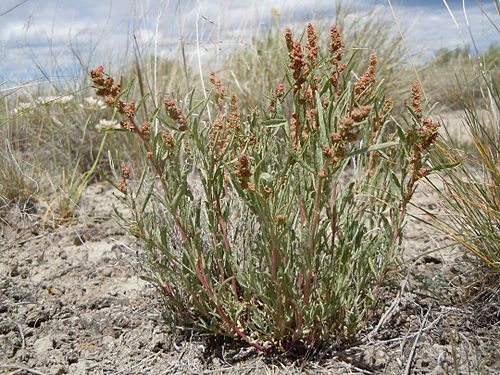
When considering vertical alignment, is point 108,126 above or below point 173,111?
below

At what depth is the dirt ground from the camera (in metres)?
1.41

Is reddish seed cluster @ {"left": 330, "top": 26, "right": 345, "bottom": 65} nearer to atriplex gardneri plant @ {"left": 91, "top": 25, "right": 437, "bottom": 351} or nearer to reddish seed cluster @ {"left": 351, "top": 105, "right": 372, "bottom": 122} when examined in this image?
atriplex gardneri plant @ {"left": 91, "top": 25, "right": 437, "bottom": 351}

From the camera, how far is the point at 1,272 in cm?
211

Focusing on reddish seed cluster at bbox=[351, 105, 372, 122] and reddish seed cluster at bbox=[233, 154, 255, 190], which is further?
reddish seed cluster at bbox=[233, 154, 255, 190]

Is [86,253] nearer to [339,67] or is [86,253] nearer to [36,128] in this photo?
[339,67]

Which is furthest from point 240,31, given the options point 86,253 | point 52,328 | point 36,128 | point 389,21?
point 52,328

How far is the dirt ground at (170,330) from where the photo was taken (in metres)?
1.41

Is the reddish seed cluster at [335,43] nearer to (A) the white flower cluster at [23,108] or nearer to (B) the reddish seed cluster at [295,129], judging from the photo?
(B) the reddish seed cluster at [295,129]

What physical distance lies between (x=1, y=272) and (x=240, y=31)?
11.5 ft

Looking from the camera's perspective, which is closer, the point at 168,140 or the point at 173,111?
the point at 173,111

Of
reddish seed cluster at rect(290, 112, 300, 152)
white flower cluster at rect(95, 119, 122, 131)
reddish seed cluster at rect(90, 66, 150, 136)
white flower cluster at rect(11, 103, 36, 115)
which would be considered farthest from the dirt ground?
white flower cluster at rect(11, 103, 36, 115)

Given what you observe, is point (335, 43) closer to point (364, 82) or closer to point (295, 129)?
point (364, 82)

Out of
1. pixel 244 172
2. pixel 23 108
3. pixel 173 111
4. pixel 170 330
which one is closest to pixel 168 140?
pixel 173 111

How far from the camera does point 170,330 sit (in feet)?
5.33
